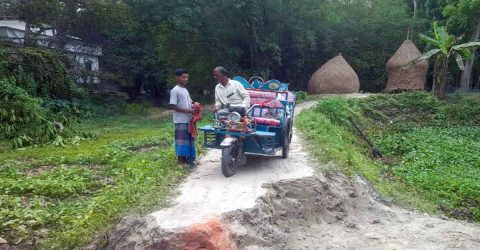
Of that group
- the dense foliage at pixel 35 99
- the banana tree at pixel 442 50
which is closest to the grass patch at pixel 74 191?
the dense foliage at pixel 35 99

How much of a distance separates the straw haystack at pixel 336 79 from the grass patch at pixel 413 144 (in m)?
3.61

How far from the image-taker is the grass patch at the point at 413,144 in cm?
1007

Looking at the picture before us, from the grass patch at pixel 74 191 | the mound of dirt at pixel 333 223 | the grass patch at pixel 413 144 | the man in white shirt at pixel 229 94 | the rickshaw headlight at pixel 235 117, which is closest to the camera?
the grass patch at pixel 74 191

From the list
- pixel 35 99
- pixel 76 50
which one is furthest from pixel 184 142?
pixel 76 50

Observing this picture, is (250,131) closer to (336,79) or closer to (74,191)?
(74,191)

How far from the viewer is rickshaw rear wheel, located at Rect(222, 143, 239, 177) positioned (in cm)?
734

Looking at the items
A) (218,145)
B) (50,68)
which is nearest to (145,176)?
(218,145)

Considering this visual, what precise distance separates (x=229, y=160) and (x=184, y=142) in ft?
2.95

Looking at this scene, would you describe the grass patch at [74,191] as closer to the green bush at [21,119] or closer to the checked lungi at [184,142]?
the checked lungi at [184,142]

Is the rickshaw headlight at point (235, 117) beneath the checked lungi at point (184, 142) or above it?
above

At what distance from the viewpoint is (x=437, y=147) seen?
1484cm

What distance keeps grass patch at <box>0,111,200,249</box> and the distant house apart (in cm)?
1219

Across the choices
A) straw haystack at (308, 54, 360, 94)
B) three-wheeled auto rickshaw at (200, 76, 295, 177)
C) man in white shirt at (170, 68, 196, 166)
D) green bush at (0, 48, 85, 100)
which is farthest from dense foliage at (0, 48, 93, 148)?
straw haystack at (308, 54, 360, 94)

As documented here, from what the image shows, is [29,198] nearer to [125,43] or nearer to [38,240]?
[38,240]
